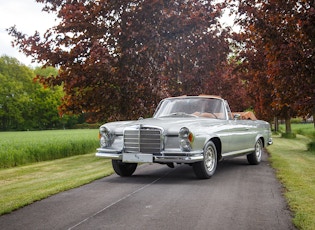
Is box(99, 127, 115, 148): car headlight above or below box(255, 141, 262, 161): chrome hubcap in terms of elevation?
above

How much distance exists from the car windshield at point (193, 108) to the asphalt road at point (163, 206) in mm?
1749

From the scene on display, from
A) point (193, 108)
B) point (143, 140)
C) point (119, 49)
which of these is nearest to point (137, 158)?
point (143, 140)

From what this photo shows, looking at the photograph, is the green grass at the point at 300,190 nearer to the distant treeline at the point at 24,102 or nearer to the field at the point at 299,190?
the field at the point at 299,190

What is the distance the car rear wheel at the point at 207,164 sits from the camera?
7.73m

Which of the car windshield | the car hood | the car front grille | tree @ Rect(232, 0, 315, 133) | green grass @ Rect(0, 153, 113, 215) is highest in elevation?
tree @ Rect(232, 0, 315, 133)

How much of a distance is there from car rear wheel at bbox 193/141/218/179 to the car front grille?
0.92 m

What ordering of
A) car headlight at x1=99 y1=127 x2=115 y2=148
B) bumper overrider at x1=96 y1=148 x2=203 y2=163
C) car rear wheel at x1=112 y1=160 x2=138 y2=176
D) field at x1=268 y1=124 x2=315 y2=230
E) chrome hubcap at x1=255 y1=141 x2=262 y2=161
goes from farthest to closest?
chrome hubcap at x1=255 y1=141 x2=262 y2=161, car rear wheel at x1=112 y1=160 x2=138 y2=176, car headlight at x1=99 y1=127 x2=115 y2=148, bumper overrider at x1=96 y1=148 x2=203 y2=163, field at x1=268 y1=124 x2=315 y2=230

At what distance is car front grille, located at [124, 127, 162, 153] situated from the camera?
757 centimetres

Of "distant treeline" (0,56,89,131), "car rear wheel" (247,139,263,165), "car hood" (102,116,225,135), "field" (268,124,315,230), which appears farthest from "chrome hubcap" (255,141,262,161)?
"distant treeline" (0,56,89,131)

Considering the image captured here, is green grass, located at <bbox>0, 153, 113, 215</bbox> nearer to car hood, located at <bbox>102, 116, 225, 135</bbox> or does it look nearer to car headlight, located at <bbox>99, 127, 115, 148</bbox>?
car headlight, located at <bbox>99, 127, 115, 148</bbox>

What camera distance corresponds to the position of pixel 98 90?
1247 cm

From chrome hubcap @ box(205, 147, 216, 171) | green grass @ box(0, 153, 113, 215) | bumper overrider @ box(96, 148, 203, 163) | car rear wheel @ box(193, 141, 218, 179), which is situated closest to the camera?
green grass @ box(0, 153, 113, 215)

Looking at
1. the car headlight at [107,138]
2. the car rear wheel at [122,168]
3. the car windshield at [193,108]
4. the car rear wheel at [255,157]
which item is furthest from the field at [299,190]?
the car headlight at [107,138]

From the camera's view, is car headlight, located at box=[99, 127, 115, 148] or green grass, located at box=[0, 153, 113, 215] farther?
car headlight, located at box=[99, 127, 115, 148]
